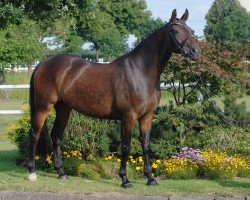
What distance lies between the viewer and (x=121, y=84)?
832 cm

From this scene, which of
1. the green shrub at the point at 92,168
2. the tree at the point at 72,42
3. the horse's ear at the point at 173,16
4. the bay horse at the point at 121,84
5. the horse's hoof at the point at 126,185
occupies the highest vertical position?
the tree at the point at 72,42

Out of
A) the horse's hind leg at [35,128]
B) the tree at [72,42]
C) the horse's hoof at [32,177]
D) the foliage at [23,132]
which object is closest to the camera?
the horse's hoof at [32,177]

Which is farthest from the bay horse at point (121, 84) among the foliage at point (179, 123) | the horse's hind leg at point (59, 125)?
the foliage at point (179, 123)

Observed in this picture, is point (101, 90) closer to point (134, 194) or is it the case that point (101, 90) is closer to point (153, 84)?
point (153, 84)

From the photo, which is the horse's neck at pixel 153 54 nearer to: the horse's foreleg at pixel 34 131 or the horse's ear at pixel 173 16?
the horse's ear at pixel 173 16

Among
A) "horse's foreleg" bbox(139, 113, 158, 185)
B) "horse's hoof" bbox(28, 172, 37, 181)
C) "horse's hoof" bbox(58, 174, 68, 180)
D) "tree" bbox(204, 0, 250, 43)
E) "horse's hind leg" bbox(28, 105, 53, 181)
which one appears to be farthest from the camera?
"tree" bbox(204, 0, 250, 43)

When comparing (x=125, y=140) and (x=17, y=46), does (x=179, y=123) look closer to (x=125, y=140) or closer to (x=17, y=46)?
(x=125, y=140)

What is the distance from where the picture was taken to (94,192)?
779 cm

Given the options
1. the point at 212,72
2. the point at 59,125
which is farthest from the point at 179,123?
the point at 59,125

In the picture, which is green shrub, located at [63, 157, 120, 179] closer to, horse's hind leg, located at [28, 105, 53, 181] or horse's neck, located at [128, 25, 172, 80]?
horse's hind leg, located at [28, 105, 53, 181]

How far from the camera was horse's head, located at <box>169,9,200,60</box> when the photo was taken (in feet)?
26.0

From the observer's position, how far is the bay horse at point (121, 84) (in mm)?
8188

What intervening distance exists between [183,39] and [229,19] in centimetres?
8871

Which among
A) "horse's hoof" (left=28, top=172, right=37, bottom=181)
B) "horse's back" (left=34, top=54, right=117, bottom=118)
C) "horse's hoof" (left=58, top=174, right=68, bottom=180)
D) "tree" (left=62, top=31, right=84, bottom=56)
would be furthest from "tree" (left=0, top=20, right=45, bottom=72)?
"horse's hoof" (left=28, top=172, right=37, bottom=181)
